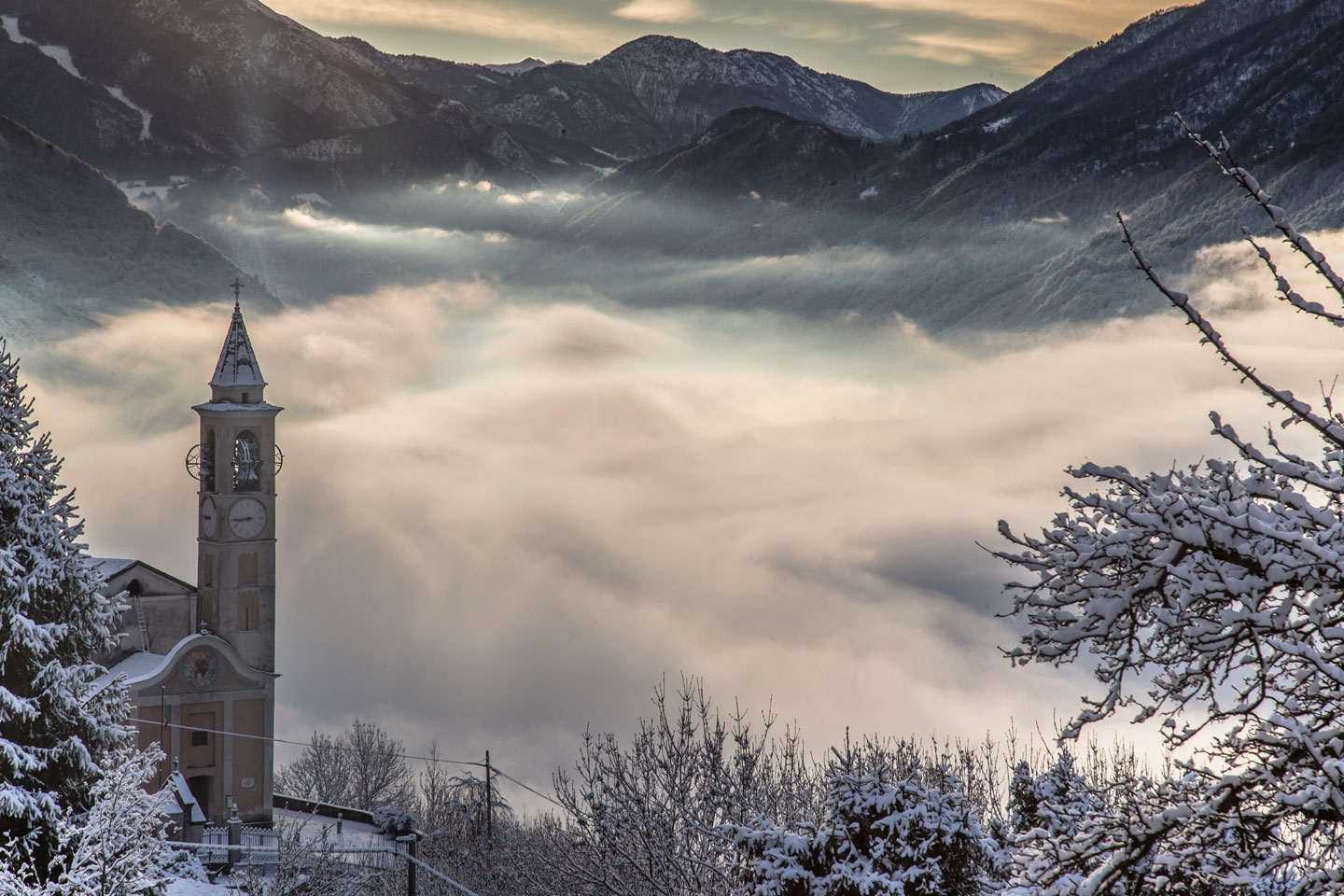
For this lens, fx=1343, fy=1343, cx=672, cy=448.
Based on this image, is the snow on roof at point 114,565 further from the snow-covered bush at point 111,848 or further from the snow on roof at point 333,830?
the snow-covered bush at point 111,848

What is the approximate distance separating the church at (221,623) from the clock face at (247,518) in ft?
0.12

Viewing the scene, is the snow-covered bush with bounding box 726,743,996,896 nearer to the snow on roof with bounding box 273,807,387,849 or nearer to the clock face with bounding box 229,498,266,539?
the snow on roof with bounding box 273,807,387,849

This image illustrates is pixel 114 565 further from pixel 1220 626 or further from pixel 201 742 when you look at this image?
pixel 1220 626

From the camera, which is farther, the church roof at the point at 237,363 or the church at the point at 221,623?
the church roof at the point at 237,363

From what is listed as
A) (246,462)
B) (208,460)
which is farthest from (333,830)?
(208,460)

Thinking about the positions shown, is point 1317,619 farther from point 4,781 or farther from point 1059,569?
point 4,781

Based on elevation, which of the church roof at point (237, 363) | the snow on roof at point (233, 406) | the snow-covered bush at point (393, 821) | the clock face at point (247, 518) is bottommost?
the snow-covered bush at point (393, 821)

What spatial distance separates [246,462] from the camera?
52.6 meters

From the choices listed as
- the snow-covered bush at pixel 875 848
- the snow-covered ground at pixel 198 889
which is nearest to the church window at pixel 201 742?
the snow-covered ground at pixel 198 889

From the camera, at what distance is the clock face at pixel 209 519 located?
5266 cm

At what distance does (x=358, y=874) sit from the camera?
3900 centimetres

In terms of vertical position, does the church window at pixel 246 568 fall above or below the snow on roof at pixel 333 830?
above

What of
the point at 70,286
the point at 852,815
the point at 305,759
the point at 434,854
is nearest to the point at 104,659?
the point at 434,854

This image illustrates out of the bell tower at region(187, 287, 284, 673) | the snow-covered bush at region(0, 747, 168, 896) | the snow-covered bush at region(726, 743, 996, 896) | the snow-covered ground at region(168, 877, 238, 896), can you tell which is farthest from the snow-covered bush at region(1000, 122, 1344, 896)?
the bell tower at region(187, 287, 284, 673)
